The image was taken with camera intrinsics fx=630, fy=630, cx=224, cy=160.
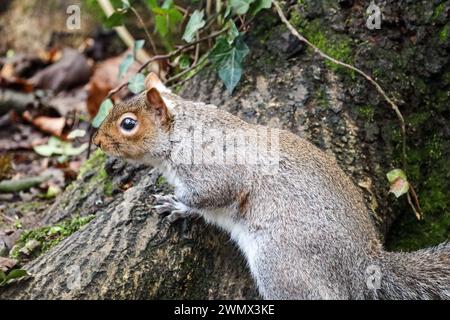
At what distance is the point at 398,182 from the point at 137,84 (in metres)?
1.92

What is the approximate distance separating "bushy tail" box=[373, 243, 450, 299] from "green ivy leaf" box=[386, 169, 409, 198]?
0.73 metres

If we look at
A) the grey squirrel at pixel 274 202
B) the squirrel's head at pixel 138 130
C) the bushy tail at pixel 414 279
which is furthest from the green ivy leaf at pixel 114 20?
the bushy tail at pixel 414 279

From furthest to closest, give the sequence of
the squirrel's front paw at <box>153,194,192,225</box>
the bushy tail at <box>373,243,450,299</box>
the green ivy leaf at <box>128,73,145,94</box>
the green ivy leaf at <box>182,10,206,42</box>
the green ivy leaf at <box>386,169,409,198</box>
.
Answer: the green ivy leaf at <box>128,73,145,94</box>, the green ivy leaf at <box>182,10,206,42</box>, the green ivy leaf at <box>386,169,409,198</box>, the squirrel's front paw at <box>153,194,192,225</box>, the bushy tail at <box>373,243,450,299</box>

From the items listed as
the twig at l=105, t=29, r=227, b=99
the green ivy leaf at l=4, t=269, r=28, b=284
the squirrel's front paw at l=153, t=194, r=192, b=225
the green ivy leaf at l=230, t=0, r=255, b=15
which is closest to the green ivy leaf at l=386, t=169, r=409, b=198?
the squirrel's front paw at l=153, t=194, r=192, b=225

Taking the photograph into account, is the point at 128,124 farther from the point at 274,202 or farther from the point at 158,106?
the point at 274,202

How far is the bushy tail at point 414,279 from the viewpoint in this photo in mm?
3039

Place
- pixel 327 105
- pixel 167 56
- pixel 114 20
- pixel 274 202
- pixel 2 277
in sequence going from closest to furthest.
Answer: pixel 2 277
pixel 274 202
pixel 327 105
pixel 167 56
pixel 114 20

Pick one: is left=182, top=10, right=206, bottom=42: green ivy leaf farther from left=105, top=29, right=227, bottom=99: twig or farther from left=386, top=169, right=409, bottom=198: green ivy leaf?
left=386, top=169, right=409, bottom=198: green ivy leaf

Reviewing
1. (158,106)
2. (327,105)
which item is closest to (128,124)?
(158,106)

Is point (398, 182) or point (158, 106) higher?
point (158, 106)

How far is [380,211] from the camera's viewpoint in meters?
3.79

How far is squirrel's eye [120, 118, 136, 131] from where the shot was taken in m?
3.54

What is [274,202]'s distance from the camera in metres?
3.23

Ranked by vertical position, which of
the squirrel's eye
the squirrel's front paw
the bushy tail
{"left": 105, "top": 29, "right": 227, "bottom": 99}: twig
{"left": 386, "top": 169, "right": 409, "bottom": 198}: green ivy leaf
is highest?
the squirrel's eye
